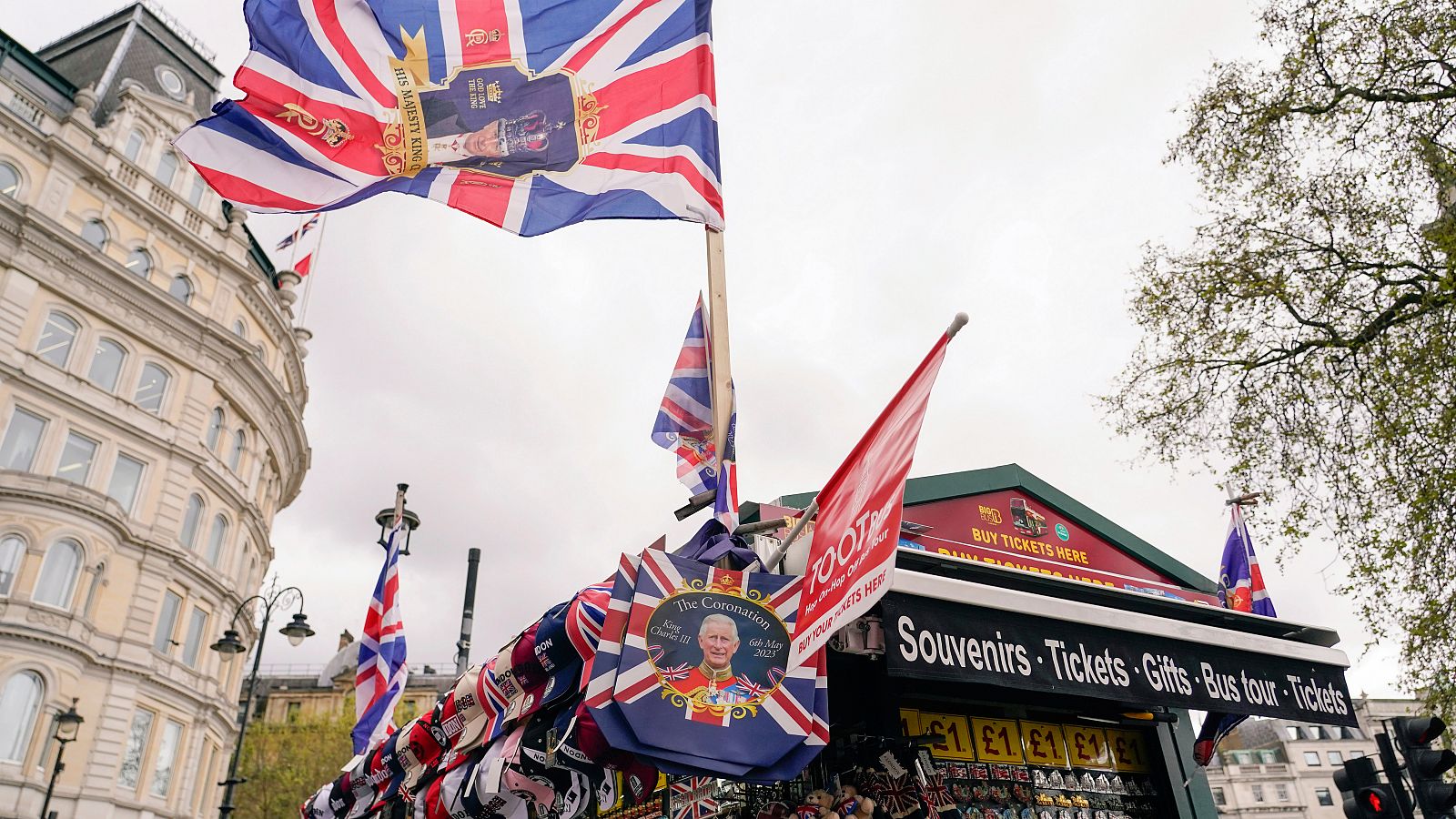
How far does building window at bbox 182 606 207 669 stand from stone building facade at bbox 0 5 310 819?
0.33 feet

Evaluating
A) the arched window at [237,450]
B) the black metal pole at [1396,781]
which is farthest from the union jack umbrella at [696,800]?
the arched window at [237,450]

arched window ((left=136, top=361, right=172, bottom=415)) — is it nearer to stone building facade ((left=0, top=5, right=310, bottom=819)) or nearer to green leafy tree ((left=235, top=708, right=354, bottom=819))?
stone building facade ((left=0, top=5, right=310, bottom=819))

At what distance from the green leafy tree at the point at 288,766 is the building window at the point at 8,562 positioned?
788 inches

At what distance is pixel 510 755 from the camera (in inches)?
212

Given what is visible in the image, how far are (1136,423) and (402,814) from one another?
29.8ft

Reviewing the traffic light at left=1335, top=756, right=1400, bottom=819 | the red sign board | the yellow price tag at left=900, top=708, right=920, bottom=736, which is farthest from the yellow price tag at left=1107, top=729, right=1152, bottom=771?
the traffic light at left=1335, top=756, right=1400, bottom=819

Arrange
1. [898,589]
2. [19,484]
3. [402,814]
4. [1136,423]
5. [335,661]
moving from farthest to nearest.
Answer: [335,661] → [19,484] → [1136,423] → [402,814] → [898,589]

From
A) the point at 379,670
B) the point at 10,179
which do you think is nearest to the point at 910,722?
the point at 379,670

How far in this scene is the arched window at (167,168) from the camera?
35.8m

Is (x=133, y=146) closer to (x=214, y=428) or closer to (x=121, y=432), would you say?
(x=214, y=428)

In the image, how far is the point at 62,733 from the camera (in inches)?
1061

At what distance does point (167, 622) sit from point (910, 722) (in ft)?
111

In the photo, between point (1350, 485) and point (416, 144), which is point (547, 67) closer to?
point (416, 144)

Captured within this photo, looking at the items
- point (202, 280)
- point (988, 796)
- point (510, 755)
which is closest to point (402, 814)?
point (510, 755)
